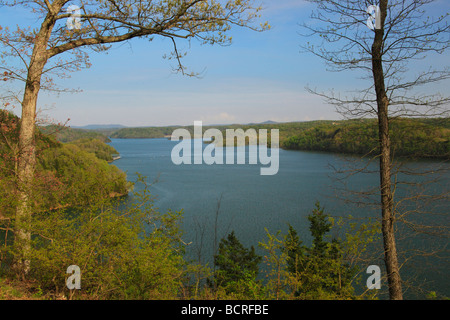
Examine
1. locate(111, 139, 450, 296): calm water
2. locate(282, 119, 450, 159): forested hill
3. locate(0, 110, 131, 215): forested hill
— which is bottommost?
locate(111, 139, 450, 296): calm water

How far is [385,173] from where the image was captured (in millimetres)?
4738

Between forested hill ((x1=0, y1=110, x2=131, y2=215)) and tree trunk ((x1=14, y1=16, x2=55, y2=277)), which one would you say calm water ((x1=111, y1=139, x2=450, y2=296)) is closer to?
forested hill ((x1=0, y1=110, x2=131, y2=215))

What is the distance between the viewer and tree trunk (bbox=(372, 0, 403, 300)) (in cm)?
464

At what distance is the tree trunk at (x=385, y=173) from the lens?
183 inches

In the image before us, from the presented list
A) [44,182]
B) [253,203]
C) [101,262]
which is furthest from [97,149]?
[101,262]

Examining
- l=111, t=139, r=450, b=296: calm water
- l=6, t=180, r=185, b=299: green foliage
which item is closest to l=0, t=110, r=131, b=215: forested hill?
l=6, t=180, r=185, b=299: green foliage

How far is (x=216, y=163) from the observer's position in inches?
2203

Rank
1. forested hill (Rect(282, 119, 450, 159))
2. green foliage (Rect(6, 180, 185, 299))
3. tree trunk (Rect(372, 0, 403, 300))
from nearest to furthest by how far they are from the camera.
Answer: green foliage (Rect(6, 180, 185, 299)) < tree trunk (Rect(372, 0, 403, 300)) < forested hill (Rect(282, 119, 450, 159))

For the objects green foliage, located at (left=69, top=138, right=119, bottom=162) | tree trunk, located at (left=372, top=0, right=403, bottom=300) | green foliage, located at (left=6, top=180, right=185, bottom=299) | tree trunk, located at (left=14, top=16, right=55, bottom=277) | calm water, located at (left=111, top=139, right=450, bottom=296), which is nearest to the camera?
green foliage, located at (left=6, top=180, right=185, bottom=299)

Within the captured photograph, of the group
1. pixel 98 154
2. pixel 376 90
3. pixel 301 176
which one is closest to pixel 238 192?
pixel 301 176

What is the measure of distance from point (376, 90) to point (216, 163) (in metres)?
51.3

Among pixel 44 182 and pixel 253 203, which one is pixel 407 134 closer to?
pixel 44 182

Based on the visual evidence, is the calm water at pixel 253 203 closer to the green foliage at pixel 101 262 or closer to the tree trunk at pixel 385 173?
the tree trunk at pixel 385 173
